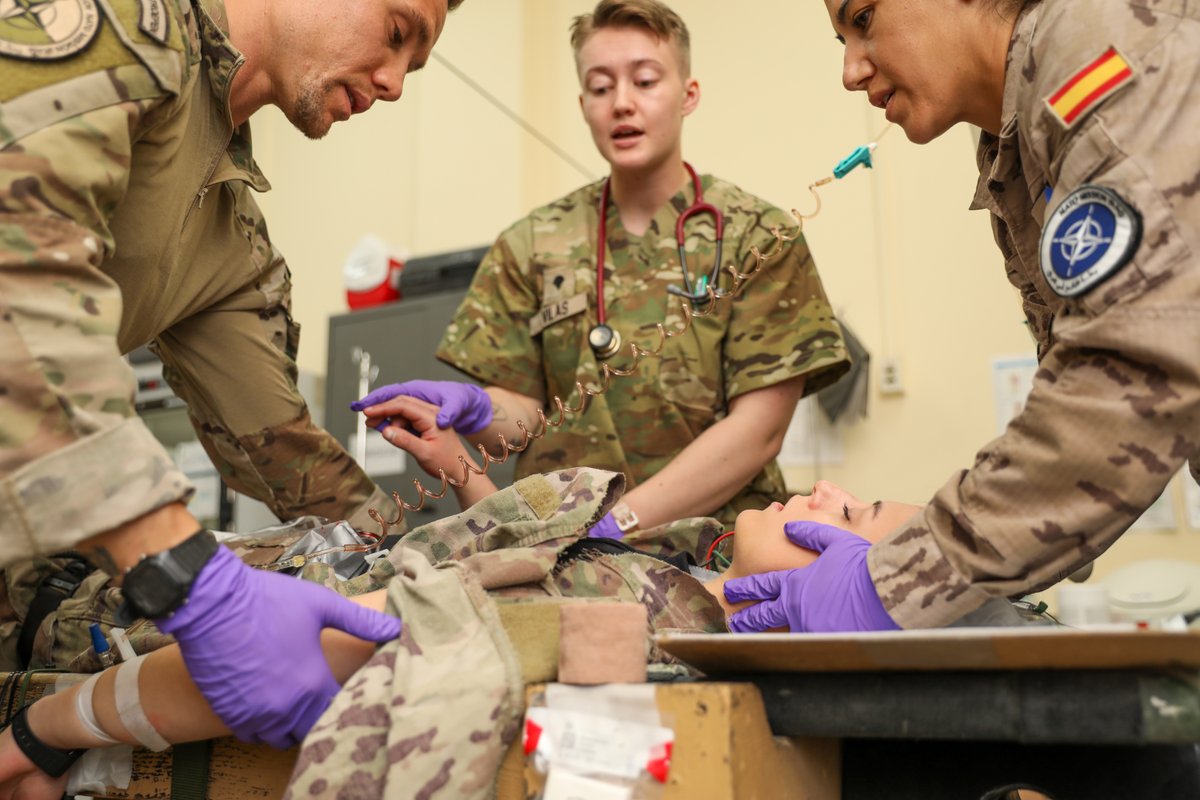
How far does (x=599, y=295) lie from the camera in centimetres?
206

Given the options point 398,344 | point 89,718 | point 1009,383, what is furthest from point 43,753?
point 1009,383

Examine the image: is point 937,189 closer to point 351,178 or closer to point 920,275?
point 920,275

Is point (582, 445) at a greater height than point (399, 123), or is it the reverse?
point (399, 123)

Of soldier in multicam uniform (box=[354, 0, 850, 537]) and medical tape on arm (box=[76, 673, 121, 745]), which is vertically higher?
soldier in multicam uniform (box=[354, 0, 850, 537])

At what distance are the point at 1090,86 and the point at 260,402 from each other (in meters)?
1.42

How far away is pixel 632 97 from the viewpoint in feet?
6.72

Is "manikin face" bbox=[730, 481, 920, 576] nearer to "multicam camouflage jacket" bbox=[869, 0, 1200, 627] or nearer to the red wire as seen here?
the red wire

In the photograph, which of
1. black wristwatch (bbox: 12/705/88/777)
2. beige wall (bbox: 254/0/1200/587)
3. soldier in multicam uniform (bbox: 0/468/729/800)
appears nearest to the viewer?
soldier in multicam uniform (bbox: 0/468/729/800)

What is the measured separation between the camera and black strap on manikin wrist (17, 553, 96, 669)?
1573mm

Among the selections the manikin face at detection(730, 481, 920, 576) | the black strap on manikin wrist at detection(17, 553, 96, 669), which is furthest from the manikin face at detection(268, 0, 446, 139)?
the manikin face at detection(730, 481, 920, 576)

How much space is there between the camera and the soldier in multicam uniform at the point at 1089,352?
3.01 ft

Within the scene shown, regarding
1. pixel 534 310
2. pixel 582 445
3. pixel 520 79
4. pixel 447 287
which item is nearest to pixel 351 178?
pixel 520 79

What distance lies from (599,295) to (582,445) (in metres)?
0.32

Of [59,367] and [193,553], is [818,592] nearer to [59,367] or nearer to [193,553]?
[193,553]
